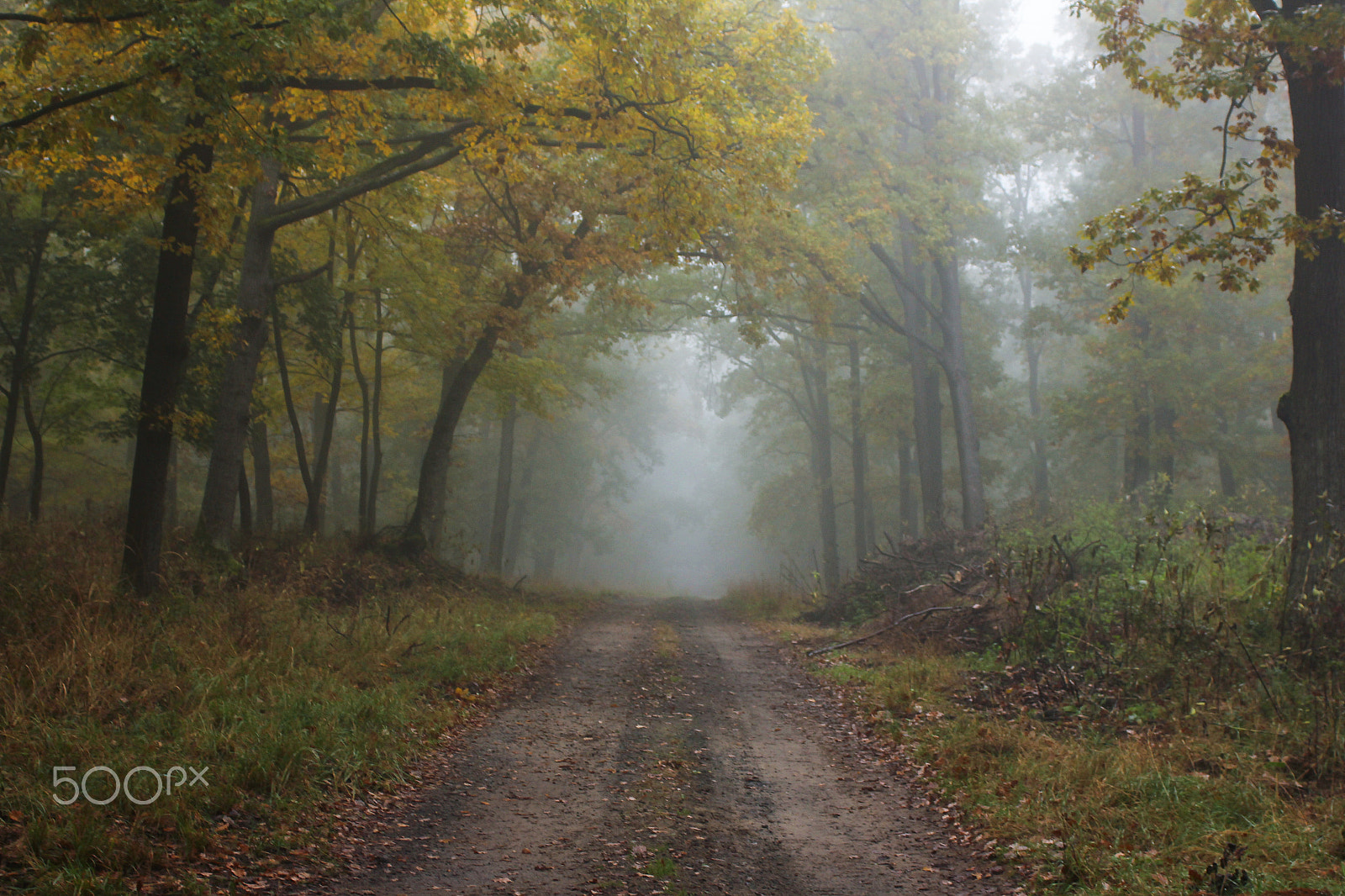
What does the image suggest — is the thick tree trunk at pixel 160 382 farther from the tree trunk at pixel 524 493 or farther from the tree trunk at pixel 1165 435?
the tree trunk at pixel 1165 435

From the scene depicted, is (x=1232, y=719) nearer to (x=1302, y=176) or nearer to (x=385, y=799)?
(x=1302, y=176)

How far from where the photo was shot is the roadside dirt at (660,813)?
158 inches

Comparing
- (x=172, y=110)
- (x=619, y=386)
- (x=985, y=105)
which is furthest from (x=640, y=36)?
(x=619, y=386)

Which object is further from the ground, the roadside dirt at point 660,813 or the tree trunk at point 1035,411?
the tree trunk at point 1035,411

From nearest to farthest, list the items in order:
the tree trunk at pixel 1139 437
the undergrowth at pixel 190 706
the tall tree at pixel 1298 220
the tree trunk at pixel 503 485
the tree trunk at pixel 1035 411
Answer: the undergrowth at pixel 190 706 < the tall tree at pixel 1298 220 < the tree trunk at pixel 1139 437 < the tree trunk at pixel 503 485 < the tree trunk at pixel 1035 411

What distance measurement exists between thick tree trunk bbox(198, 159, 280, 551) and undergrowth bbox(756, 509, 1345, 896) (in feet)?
25.3

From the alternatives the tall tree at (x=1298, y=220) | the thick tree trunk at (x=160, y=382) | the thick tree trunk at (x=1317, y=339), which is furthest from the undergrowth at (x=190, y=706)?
the thick tree trunk at (x=1317, y=339)

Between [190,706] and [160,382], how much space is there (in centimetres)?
358

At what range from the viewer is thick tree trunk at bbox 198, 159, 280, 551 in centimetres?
984

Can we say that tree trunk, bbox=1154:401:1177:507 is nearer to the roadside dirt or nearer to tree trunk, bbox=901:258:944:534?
tree trunk, bbox=901:258:944:534

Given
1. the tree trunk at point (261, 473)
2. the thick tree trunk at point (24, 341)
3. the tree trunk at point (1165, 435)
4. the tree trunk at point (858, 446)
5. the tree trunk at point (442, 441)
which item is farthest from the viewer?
→ the tree trunk at point (858, 446)

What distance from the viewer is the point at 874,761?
20.1ft
